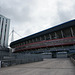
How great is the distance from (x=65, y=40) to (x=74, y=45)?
5.44m

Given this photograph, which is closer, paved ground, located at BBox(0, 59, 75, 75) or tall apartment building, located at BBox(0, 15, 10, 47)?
paved ground, located at BBox(0, 59, 75, 75)

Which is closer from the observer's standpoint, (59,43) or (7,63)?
(7,63)

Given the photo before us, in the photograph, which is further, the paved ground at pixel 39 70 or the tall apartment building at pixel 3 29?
the tall apartment building at pixel 3 29

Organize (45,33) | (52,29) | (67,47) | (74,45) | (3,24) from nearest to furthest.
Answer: (74,45) → (67,47) → (52,29) → (45,33) → (3,24)

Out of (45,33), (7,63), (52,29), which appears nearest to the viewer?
(7,63)

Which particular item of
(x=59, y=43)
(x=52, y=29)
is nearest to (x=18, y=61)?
(x=59, y=43)

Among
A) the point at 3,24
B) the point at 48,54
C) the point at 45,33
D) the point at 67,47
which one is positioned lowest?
the point at 48,54

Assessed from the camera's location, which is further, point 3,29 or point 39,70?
point 3,29

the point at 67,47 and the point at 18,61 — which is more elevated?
the point at 67,47

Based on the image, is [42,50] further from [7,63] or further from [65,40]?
[7,63]

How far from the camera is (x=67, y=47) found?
42.1 meters

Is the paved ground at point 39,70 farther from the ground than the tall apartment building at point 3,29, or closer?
closer

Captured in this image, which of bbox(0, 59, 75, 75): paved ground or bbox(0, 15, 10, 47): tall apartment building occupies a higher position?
bbox(0, 15, 10, 47): tall apartment building

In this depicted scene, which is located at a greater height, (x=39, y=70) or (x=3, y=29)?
(x=3, y=29)
